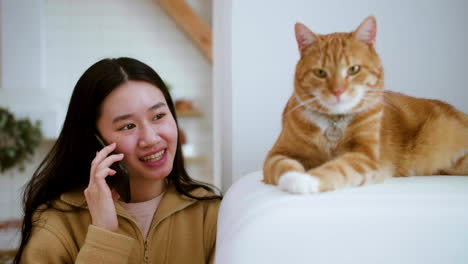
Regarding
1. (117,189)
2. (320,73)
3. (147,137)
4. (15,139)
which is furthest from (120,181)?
(15,139)

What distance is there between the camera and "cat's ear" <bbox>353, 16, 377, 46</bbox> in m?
0.70

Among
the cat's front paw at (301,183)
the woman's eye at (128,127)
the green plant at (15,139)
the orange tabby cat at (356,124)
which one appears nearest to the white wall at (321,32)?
the orange tabby cat at (356,124)

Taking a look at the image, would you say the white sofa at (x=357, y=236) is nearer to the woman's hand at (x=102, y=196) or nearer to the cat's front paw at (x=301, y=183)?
the cat's front paw at (x=301, y=183)

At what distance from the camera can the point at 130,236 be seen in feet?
3.31

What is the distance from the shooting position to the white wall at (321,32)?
3.16 feet

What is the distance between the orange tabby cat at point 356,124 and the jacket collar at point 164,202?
419 mm

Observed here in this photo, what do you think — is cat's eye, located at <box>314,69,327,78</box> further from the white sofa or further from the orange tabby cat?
the white sofa

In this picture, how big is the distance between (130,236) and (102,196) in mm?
158

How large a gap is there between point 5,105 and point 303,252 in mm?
3878

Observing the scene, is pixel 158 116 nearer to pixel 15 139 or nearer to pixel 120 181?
pixel 120 181

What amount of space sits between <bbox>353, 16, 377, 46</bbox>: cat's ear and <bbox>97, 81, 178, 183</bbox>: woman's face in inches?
22.6

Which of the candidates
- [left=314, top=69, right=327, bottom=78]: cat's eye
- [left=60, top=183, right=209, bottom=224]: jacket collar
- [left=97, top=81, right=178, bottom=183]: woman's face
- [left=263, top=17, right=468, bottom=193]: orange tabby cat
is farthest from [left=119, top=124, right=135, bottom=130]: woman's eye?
[left=314, top=69, right=327, bottom=78]: cat's eye

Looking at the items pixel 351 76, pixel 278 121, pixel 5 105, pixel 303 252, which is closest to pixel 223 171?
pixel 278 121

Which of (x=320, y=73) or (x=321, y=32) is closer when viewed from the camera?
(x=320, y=73)
